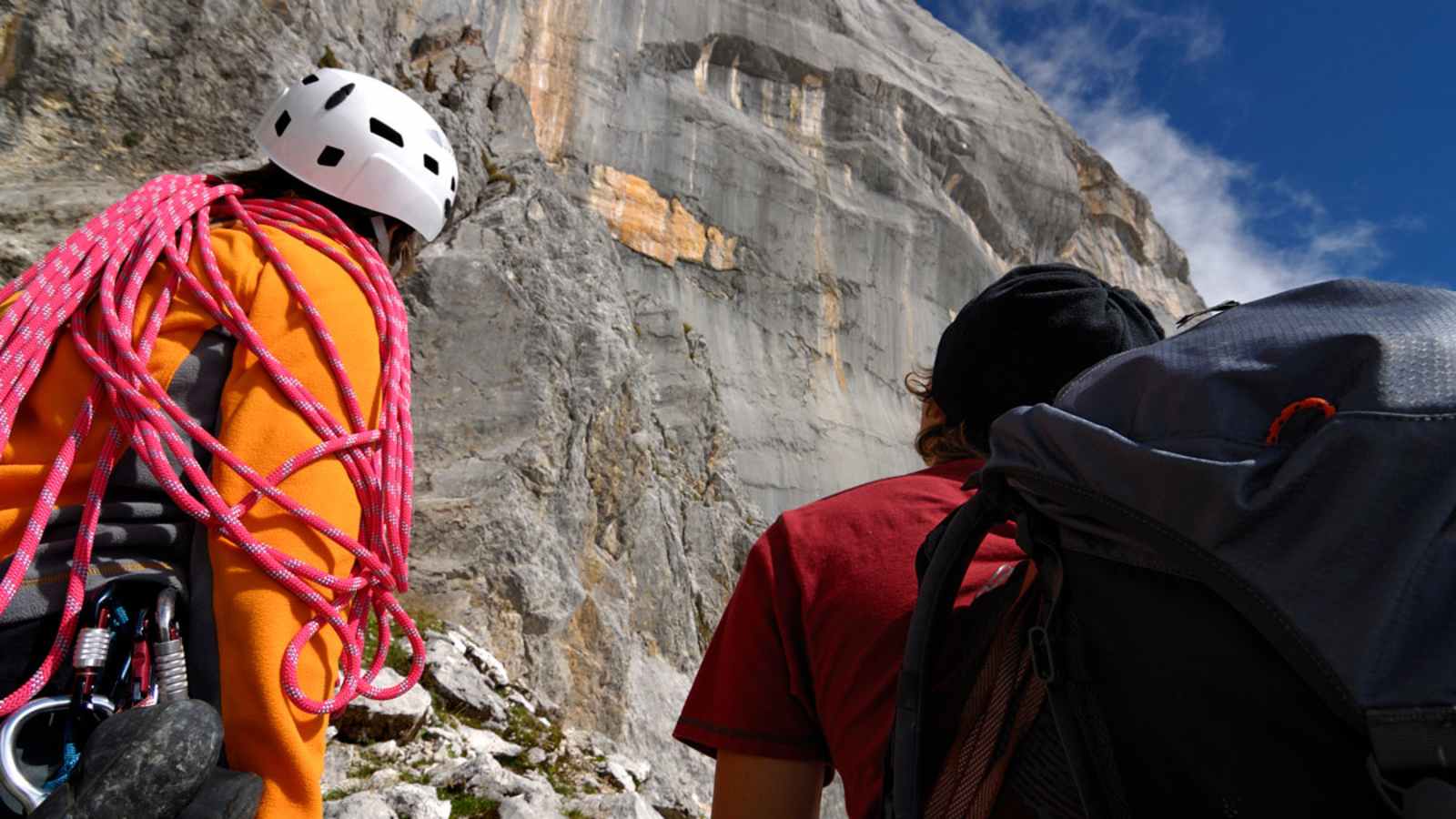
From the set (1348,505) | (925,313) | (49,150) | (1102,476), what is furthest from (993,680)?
(925,313)

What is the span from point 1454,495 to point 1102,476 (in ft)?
1.10

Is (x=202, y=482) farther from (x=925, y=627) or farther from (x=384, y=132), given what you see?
(x=384, y=132)

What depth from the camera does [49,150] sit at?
720 centimetres

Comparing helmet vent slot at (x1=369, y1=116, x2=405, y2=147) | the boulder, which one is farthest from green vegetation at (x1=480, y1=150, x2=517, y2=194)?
helmet vent slot at (x1=369, y1=116, x2=405, y2=147)

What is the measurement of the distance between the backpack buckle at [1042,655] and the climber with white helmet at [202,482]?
54.4 inches

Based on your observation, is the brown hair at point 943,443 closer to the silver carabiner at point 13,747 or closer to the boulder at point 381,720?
the silver carabiner at point 13,747

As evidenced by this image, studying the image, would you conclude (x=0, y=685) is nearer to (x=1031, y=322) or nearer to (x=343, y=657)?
(x=343, y=657)

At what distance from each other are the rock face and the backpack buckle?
12.9 feet

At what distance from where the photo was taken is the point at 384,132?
3.24m

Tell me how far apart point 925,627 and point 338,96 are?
9.61 ft

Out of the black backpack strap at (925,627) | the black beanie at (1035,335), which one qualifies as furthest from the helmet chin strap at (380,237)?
the black backpack strap at (925,627)

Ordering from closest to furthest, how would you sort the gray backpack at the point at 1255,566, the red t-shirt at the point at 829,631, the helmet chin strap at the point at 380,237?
the gray backpack at the point at 1255,566
the red t-shirt at the point at 829,631
the helmet chin strap at the point at 380,237

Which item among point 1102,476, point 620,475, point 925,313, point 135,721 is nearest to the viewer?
point 1102,476

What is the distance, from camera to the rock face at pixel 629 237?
25.4ft
